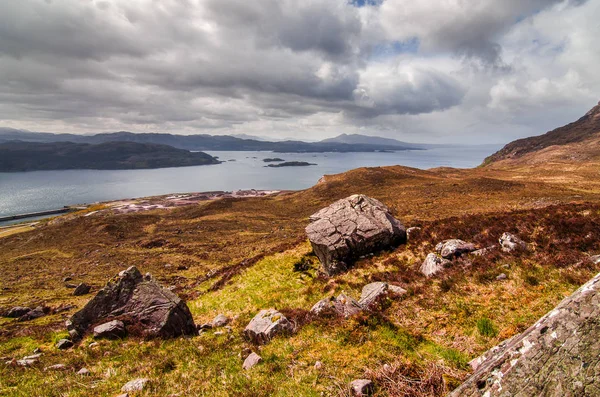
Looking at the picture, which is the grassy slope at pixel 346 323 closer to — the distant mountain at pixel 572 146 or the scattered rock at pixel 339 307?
the scattered rock at pixel 339 307

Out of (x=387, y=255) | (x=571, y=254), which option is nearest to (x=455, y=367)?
(x=571, y=254)

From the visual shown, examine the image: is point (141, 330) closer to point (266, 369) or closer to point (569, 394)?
point (266, 369)

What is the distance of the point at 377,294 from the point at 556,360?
920cm

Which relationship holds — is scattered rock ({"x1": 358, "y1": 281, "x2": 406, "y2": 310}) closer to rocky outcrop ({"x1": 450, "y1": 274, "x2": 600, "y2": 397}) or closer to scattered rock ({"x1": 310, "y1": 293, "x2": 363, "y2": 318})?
scattered rock ({"x1": 310, "y1": 293, "x2": 363, "y2": 318})

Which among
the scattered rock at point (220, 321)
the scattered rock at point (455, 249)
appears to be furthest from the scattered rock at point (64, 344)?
the scattered rock at point (455, 249)

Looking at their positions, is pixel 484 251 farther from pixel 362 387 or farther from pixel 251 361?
pixel 251 361

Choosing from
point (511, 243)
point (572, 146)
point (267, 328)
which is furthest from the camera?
point (572, 146)

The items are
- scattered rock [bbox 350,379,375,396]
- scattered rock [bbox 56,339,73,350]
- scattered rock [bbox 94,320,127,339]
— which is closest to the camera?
scattered rock [bbox 350,379,375,396]

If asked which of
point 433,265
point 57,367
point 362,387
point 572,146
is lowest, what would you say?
point 57,367

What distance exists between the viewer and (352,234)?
810 inches

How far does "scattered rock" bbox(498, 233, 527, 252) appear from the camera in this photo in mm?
13602

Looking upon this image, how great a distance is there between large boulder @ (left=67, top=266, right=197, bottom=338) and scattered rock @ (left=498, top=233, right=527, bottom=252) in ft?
54.5

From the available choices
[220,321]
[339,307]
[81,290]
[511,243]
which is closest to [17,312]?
[81,290]

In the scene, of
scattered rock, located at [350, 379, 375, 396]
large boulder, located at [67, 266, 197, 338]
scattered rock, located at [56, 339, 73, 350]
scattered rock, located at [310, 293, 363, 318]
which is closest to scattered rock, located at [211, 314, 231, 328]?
large boulder, located at [67, 266, 197, 338]
